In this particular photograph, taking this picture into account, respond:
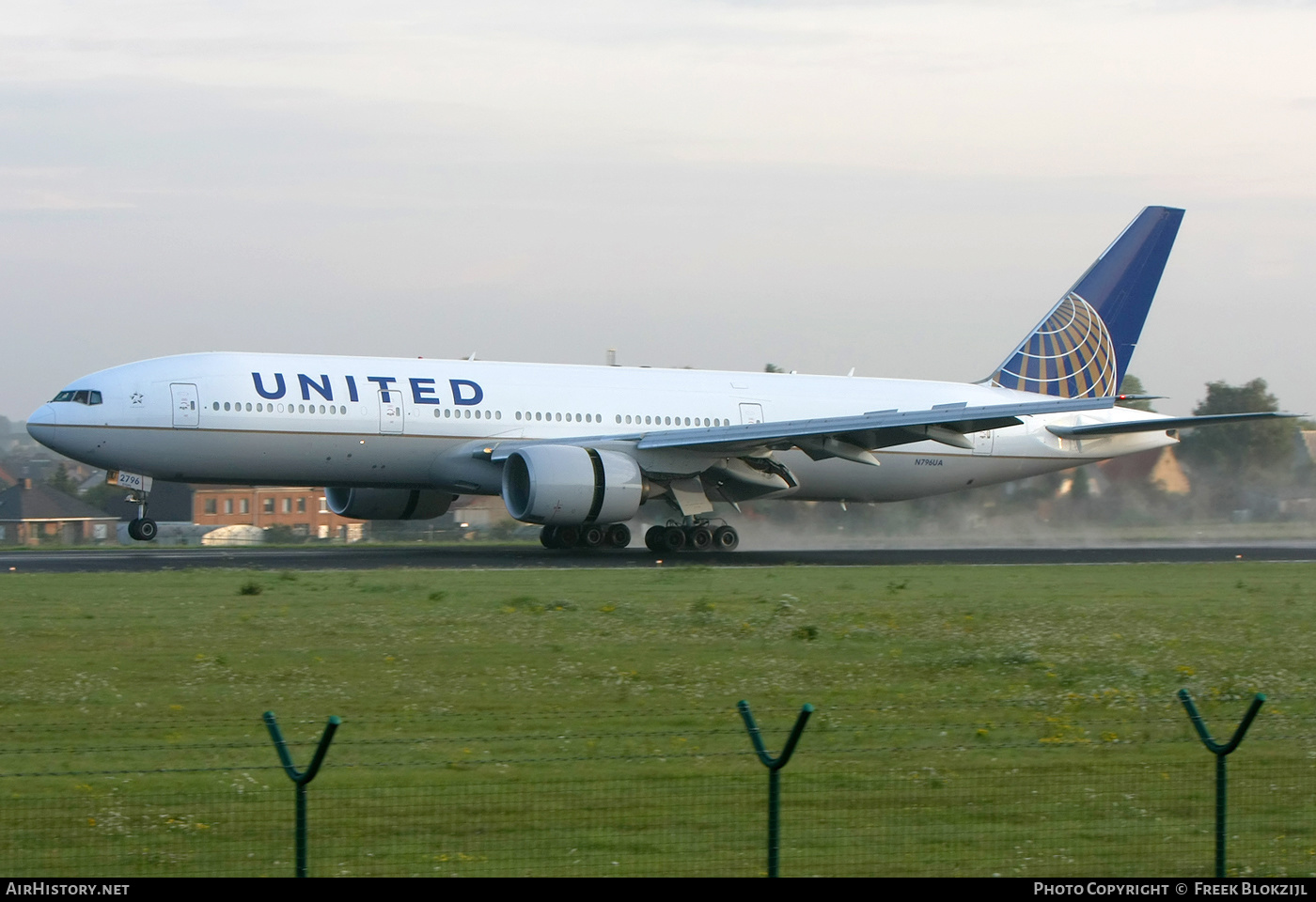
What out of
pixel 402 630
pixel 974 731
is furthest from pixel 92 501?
pixel 974 731

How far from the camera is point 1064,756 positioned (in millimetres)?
10172

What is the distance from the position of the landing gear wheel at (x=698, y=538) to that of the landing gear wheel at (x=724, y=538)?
5.3 inches

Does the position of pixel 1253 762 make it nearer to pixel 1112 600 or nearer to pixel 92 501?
pixel 1112 600

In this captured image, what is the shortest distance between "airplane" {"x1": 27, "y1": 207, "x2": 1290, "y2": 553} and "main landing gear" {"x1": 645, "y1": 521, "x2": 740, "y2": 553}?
34 mm

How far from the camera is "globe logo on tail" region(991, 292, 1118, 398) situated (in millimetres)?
37594

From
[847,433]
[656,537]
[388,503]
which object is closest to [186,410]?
[388,503]

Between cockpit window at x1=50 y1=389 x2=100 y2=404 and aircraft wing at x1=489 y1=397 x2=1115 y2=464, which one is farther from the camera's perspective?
aircraft wing at x1=489 y1=397 x2=1115 y2=464

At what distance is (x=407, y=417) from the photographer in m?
28.5

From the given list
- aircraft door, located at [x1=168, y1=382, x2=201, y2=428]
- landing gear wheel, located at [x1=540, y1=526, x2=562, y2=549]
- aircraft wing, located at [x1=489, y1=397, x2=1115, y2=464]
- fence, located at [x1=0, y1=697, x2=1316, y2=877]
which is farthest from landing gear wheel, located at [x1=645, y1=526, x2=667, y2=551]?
fence, located at [x1=0, y1=697, x2=1316, y2=877]

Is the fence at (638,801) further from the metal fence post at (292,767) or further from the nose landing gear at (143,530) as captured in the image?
the nose landing gear at (143,530)

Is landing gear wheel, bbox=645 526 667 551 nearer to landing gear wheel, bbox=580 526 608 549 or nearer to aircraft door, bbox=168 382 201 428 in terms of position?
landing gear wheel, bbox=580 526 608 549

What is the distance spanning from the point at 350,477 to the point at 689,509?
23.1ft

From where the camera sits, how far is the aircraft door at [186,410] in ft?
88.8

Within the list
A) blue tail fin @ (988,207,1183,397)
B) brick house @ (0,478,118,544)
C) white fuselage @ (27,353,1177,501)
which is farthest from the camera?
brick house @ (0,478,118,544)
